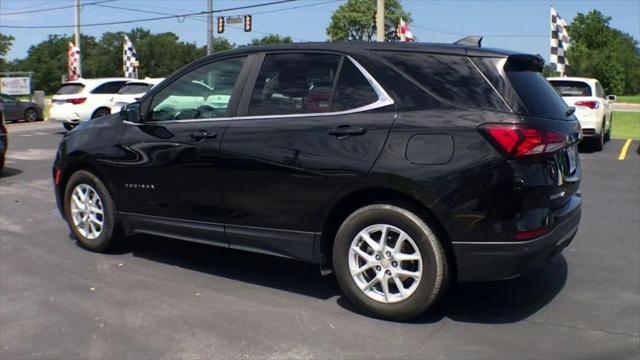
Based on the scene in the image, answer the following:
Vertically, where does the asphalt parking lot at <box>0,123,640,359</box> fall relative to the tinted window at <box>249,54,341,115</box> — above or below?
below

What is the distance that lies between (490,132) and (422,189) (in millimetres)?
512

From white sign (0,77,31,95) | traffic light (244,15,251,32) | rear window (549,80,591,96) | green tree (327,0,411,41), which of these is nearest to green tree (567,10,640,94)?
green tree (327,0,411,41)

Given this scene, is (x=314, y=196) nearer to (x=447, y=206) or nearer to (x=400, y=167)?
(x=400, y=167)

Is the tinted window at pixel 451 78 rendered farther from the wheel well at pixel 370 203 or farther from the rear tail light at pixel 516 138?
the wheel well at pixel 370 203

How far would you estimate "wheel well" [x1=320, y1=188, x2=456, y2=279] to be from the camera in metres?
3.77

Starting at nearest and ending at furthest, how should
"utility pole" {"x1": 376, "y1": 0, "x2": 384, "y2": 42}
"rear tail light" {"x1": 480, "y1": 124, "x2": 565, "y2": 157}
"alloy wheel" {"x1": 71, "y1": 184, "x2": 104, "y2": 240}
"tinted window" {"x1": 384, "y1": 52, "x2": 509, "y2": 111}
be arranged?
1. "rear tail light" {"x1": 480, "y1": 124, "x2": 565, "y2": 157}
2. "tinted window" {"x1": 384, "y1": 52, "x2": 509, "y2": 111}
3. "alloy wheel" {"x1": 71, "y1": 184, "x2": 104, "y2": 240}
4. "utility pole" {"x1": 376, "y1": 0, "x2": 384, "y2": 42}

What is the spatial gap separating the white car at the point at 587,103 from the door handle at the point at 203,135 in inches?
400

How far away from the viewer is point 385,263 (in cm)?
389

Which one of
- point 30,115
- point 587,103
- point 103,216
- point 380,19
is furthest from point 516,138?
point 30,115

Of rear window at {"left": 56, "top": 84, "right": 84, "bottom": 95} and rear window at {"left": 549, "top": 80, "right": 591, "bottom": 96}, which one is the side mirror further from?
rear window at {"left": 56, "top": 84, "right": 84, "bottom": 95}

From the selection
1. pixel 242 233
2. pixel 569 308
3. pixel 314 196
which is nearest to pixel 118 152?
pixel 242 233

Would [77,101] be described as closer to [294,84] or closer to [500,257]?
[294,84]

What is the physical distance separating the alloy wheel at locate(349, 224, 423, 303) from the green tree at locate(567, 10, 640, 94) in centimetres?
6167

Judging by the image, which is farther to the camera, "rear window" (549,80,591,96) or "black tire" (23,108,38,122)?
"black tire" (23,108,38,122)
